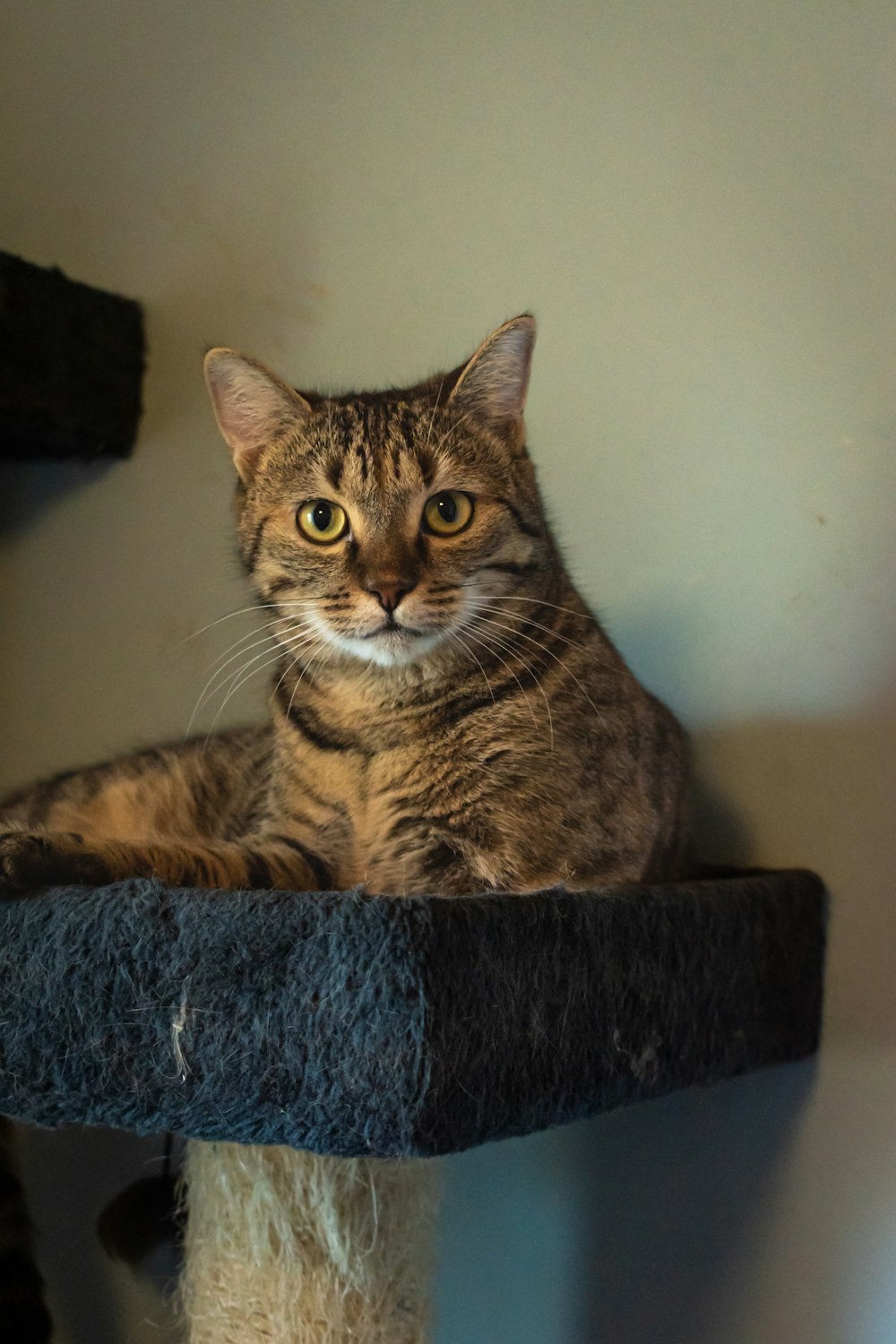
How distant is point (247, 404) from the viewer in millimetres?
1148

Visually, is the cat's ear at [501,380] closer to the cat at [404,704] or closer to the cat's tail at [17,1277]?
the cat at [404,704]

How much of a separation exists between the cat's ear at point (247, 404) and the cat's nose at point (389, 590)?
26 cm

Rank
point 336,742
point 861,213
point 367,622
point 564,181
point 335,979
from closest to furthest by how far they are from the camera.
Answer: point 335,979 < point 367,622 < point 336,742 < point 861,213 < point 564,181

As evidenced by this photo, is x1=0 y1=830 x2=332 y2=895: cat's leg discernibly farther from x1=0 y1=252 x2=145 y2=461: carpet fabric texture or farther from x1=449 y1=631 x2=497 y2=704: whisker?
x1=0 y1=252 x2=145 y2=461: carpet fabric texture

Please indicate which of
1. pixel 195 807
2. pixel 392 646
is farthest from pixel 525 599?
pixel 195 807

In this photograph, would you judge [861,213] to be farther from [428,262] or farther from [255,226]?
[255,226]

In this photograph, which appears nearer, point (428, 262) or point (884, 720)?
point (884, 720)

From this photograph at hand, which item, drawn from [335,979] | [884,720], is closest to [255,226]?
[884,720]

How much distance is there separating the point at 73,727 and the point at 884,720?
125 cm

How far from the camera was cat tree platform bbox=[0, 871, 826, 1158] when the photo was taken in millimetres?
699

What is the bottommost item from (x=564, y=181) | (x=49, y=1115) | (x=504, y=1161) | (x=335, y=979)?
(x=504, y=1161)

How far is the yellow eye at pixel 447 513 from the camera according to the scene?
1.04 m

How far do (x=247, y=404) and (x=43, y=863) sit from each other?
53cm

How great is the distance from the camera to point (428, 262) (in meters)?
1.56
